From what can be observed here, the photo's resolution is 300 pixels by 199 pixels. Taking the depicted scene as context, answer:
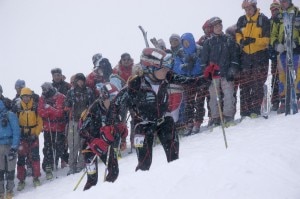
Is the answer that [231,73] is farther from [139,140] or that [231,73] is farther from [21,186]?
[21,186]

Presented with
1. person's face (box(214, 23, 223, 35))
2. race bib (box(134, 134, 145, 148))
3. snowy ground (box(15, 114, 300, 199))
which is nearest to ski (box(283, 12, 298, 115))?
person's face (box(214, 23, 223, 35))

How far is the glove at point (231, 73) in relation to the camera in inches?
377

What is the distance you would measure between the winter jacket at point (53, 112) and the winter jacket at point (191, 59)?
10.0 ft

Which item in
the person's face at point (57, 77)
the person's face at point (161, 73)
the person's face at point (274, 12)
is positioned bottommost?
the person's face at point (57, 77)

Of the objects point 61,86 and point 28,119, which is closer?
point 28,119

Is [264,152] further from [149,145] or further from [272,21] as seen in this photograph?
[272,21]

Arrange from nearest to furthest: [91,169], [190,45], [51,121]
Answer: [91,169], [190,45], [51,121]

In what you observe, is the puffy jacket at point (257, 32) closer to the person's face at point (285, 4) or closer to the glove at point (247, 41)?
the glove at point (247, 41)

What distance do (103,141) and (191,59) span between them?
3867mm

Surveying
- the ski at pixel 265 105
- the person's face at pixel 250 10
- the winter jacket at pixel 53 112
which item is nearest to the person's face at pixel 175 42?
the person's face at pixel 250 10

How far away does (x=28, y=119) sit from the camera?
412 inches

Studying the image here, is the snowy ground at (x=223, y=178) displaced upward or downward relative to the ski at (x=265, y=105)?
downward

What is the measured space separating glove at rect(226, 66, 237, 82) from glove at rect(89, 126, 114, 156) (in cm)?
348

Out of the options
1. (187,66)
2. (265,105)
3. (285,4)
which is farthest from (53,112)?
(285,4)
